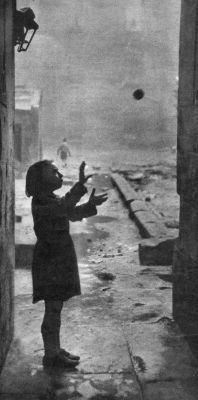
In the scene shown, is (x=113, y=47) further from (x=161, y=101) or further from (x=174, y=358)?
(x=174, y=358)

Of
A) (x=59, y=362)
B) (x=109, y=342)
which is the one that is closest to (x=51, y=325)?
(x=59, y=362)

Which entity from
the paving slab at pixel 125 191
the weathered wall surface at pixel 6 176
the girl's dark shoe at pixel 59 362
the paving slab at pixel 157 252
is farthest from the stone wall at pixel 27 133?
the girl's dark shoe at pixel 59 362

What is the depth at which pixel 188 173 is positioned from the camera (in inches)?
187

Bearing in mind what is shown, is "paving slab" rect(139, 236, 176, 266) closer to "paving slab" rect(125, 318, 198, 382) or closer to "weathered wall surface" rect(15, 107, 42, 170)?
"paving slab" rect(125, 318, 198, 382)

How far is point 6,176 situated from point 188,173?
1.85 metres

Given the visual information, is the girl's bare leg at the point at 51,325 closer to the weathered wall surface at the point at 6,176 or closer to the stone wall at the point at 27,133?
the weathered wall surface at the point at 6,176

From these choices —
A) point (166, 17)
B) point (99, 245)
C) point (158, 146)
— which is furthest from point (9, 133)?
point (166, 17)

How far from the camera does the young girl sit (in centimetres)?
369

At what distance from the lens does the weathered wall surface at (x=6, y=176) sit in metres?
3.73

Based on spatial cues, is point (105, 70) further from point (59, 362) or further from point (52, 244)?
point (59, 362)

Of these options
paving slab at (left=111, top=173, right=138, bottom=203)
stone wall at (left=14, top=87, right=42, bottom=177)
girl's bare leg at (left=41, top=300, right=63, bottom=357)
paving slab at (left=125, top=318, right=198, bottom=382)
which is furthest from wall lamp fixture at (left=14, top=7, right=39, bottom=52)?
stone wall at (left=14, top=87, right=42, bottom=177)

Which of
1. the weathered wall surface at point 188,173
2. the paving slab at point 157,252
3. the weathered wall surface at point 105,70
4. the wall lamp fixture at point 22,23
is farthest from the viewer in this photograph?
the weathered wall surface at point 105,70

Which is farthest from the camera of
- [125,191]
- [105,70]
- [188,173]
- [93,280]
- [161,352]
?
[105,70]

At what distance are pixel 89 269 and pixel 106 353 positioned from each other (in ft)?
10.1
